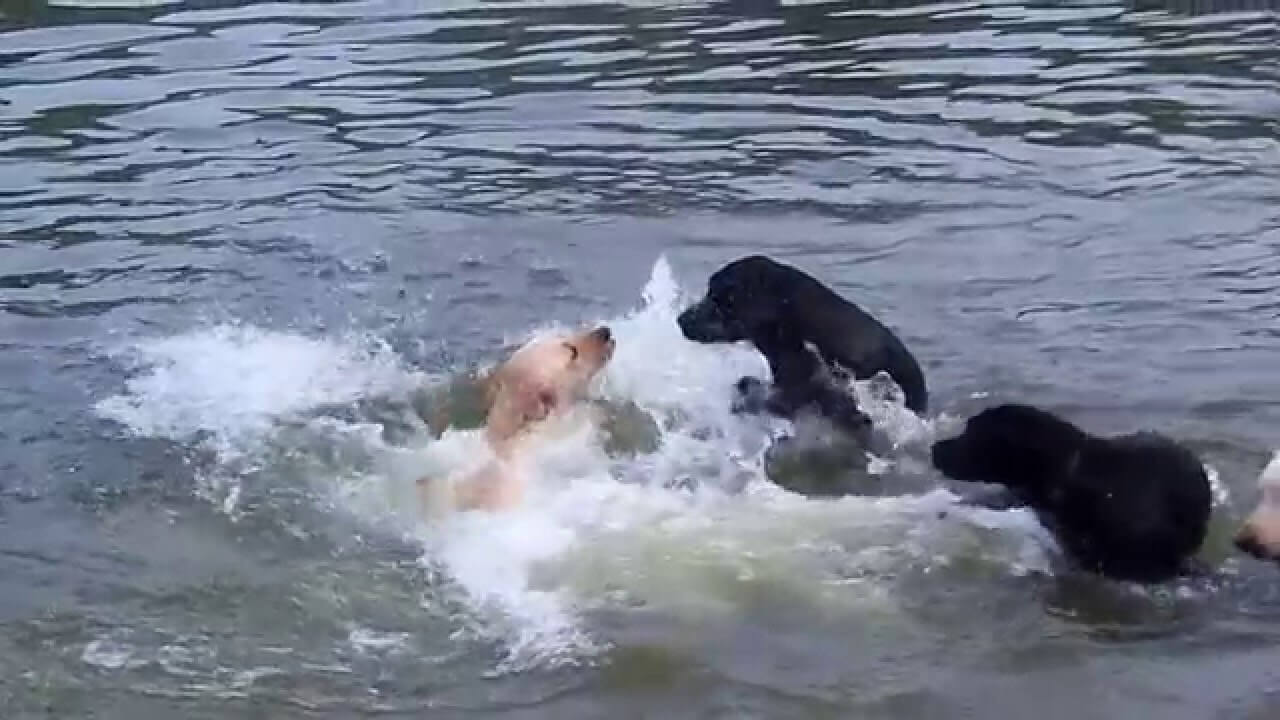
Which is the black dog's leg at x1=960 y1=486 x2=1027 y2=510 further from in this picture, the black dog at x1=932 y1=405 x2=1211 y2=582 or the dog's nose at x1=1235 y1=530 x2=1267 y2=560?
A: the dog's nose at x1=1235 y1=530 x2=1267 y2=560

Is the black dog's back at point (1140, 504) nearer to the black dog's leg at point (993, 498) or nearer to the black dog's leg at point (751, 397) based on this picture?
the black dog's leg at point (993, 498)

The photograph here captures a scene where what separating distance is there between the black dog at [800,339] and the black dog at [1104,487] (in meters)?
0.85

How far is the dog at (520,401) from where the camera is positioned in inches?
289

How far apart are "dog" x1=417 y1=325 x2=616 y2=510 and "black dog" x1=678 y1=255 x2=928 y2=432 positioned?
58 centimetres

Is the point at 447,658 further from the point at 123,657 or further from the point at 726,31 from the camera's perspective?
the point at 726,31

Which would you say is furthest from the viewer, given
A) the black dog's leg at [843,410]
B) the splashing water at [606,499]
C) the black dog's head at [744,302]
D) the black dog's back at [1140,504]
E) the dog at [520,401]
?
the black dog's head at [744,302]

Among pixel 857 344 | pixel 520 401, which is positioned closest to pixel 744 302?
pixel 857 344

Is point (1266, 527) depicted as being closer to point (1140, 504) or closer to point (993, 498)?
point (1140, 504)

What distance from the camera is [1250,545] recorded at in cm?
634

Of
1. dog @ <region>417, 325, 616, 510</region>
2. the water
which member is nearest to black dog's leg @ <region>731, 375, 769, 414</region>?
the water

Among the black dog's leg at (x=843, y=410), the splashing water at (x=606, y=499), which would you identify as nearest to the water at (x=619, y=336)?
the splashing water at (x=606, y=499)

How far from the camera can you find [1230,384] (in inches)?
329

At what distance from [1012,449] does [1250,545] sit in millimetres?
928

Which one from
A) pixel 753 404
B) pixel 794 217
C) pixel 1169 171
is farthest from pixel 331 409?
pixel 1169 171
